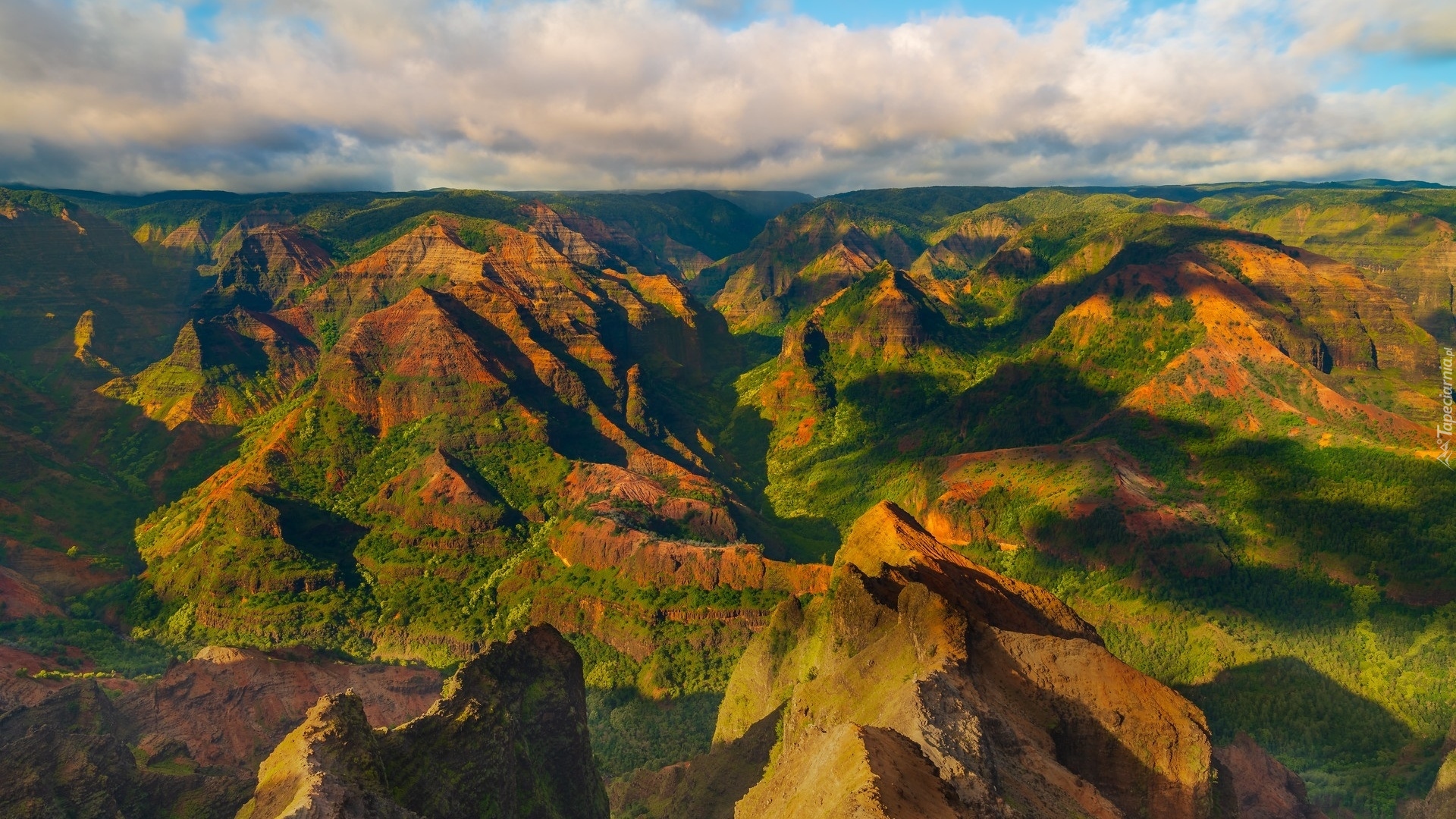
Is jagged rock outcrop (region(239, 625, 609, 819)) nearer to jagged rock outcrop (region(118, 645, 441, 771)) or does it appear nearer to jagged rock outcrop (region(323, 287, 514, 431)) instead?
A: jagged rock outcrop (region(118, 645, 441, 771))

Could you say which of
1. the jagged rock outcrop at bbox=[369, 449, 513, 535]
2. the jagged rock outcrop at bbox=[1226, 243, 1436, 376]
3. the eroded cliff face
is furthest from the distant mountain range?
the jagged rock outcrop at bbox=[1226, 243, 1436, 376]

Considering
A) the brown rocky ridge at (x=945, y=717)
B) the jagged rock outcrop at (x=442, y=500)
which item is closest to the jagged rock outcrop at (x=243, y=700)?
the jagged rock outcrop at (x=442, y=500)

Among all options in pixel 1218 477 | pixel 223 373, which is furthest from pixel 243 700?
pixel 1218 477

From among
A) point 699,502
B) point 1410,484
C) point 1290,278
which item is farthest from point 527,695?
point 1290,278

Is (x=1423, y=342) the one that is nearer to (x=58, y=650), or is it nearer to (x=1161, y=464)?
(x=1161, y=464)

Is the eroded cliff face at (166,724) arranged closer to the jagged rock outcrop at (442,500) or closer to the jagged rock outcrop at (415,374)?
the jagged rock outcrop at (442,500)

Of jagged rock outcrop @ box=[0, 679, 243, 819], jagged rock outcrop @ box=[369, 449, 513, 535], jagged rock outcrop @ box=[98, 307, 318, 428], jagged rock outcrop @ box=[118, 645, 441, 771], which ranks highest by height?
jagged rock outcrop @ box=[98, 307, 318, 428]
